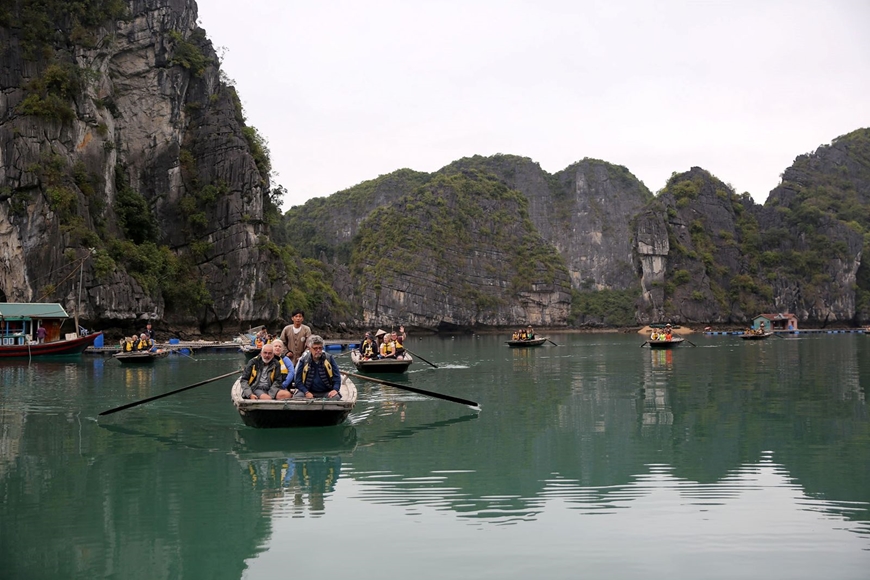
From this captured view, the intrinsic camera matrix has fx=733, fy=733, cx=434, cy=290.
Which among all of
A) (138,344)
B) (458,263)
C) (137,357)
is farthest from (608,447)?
(458,263)

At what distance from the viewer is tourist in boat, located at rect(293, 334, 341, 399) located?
38.4 feet

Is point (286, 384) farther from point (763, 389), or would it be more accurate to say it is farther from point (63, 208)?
point (63, 208)

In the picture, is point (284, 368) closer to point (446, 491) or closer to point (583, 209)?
point (446, 491)

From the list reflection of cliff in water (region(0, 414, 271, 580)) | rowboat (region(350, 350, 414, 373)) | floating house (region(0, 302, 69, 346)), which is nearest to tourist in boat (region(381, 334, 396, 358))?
rowboat (region(350, 350, 414, 373))

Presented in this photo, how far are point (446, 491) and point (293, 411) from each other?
423 centimetres

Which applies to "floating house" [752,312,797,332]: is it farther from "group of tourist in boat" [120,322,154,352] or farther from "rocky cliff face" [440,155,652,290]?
"rocky cliff face" [440,155,652,290]

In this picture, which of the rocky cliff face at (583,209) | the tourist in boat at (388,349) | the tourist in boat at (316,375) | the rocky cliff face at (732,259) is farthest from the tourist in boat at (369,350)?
the rocky cliff face at (583,209)

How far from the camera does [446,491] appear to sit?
7727 mm

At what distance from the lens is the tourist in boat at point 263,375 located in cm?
1155

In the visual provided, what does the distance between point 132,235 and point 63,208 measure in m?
9.03

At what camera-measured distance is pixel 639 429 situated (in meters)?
11.9

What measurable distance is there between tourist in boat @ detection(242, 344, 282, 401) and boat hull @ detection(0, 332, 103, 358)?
22.1 meters

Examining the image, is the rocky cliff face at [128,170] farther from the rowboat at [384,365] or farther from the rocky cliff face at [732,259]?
the rocky cliff face at [732,259]

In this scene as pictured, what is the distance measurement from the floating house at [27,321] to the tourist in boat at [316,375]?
23.8 meters
